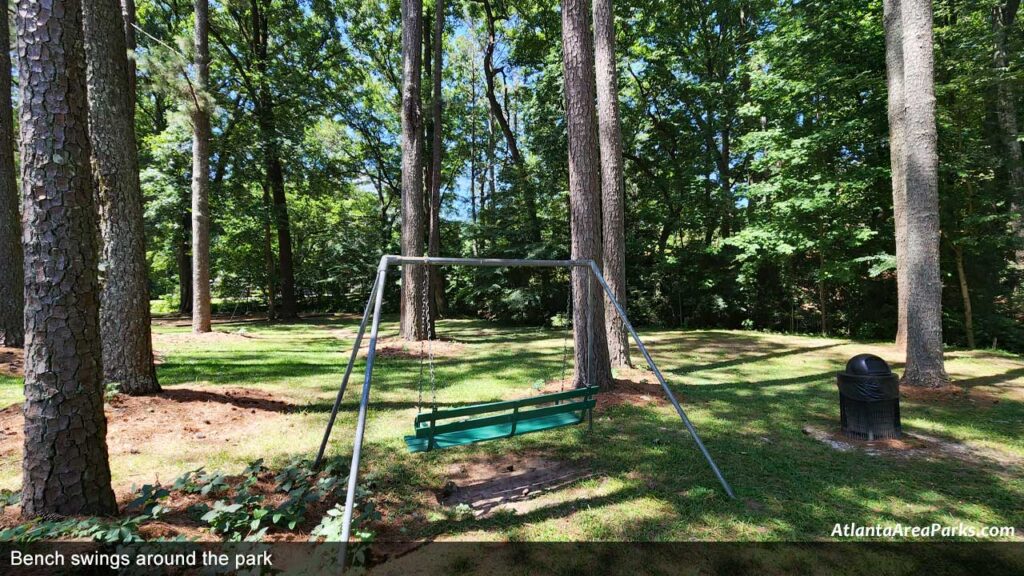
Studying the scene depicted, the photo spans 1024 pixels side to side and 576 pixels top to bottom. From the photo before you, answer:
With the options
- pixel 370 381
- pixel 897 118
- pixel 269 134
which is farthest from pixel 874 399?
pixel 269 134

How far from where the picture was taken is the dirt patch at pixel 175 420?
397 cm

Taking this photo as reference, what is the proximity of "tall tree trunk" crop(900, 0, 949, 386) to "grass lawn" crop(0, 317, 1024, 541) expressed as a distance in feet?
1.92

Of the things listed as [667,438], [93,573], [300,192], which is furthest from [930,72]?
[300,192]

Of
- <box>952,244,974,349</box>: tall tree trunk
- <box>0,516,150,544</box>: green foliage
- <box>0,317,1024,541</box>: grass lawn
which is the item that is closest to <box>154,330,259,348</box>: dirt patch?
<box>0,317,1024,541</box>: grass lawn

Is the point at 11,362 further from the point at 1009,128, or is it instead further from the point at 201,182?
the point at 1009,128

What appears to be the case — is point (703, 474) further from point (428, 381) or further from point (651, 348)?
point (651, 348)

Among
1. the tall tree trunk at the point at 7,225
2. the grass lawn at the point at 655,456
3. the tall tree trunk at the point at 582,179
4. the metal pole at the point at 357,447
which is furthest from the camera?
the tall tree trunk at the point at 7,225

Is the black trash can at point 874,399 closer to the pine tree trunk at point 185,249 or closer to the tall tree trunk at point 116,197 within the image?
the tall tree trunk at point 116,197

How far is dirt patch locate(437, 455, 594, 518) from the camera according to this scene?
3.23 metres

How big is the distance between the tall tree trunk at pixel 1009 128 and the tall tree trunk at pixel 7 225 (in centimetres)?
1928

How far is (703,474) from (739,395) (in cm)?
306

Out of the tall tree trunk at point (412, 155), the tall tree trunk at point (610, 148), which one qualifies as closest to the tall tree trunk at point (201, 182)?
the tall tree trunk at point (412, 155)

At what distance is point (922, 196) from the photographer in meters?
6.12

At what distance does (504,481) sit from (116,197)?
Answer: 5.21m
